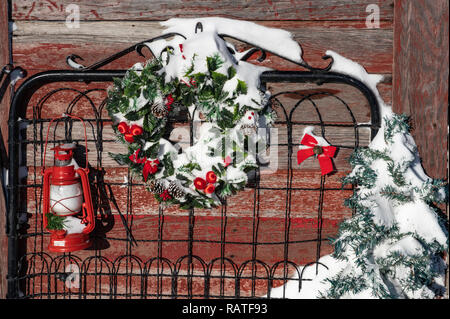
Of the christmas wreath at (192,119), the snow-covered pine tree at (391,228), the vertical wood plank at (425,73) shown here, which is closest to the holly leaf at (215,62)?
the christmas wreath at (192,119)

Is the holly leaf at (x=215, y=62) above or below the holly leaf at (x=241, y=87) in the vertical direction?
above

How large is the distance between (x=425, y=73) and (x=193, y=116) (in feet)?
4.18

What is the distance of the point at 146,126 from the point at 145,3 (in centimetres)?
70

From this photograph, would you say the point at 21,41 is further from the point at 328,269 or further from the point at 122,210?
the point at 328,269

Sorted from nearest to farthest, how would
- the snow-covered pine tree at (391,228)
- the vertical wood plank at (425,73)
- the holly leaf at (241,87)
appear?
the snow-covered pine tree at (391,228)
the holly leaf at (241,87)
the vertical wood plank at (425,73)

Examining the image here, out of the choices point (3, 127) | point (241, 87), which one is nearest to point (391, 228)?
point (241, 87)

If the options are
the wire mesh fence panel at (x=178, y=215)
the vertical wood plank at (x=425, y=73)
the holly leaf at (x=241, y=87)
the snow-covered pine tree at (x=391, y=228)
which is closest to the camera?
the snow-covered pine tree at (x=391, y=228)

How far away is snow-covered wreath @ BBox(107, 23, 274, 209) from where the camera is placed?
85.3 inches

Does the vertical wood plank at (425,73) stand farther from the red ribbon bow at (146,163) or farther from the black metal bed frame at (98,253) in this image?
the red ribbon bow at (146,163)

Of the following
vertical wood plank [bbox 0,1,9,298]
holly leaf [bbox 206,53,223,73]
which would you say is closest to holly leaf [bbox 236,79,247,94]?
holly leaf [bbox 206,53,223,73]

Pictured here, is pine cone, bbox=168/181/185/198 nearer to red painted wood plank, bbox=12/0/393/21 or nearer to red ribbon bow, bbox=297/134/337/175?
red ribbon bow, bbox=297/134/337/175

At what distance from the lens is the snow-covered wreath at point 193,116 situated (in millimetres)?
2166

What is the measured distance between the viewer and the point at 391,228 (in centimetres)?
206

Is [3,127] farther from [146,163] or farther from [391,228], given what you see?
[391,228]
